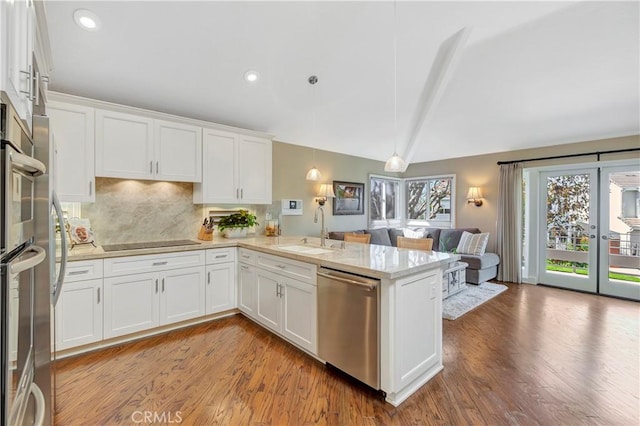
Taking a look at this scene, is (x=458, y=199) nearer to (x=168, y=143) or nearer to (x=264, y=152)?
(x=264, y=152)

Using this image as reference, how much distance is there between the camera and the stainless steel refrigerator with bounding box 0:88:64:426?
80 cm

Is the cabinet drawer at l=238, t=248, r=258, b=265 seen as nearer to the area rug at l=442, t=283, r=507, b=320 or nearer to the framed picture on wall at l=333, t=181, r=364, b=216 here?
the area rug at l=442, t=283, r=507, b=320

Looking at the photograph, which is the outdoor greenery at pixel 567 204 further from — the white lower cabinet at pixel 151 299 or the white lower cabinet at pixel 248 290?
the white lower cabinet at pixel 151 299

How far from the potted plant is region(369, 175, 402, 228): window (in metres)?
3.29

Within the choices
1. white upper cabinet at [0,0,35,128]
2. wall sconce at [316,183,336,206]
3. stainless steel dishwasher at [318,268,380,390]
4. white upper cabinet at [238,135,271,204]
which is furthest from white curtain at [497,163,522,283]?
white upper cabinet at [0,0,35,128]

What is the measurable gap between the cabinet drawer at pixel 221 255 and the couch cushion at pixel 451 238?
431 centimetres

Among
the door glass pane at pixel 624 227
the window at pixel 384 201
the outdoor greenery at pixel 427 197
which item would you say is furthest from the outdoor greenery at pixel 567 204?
the window at pixel 384 201

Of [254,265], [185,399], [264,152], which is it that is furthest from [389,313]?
[264,152]

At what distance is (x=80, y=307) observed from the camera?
250 centimetres

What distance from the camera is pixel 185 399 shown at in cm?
198

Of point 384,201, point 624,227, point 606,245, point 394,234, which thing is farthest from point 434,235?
point 624,227

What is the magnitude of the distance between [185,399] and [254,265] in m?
1.37

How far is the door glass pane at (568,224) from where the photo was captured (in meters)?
4.61

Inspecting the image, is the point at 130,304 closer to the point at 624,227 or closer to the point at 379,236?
the point at 379,236
